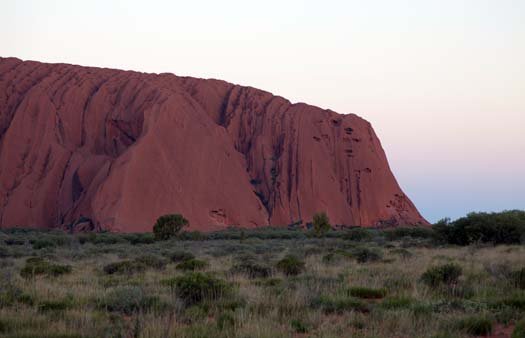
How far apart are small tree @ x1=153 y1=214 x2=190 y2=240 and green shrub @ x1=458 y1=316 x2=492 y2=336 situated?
31.4 meters

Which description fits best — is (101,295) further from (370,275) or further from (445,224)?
(445,224)

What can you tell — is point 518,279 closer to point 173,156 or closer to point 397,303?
point 397,303

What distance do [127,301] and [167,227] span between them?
29720 millimetres

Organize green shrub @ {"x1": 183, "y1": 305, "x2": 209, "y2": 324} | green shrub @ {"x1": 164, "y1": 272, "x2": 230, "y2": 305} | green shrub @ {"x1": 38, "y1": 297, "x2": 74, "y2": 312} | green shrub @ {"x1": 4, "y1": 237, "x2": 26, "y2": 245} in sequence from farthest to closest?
green shrub @ {"x1": 4, "y1": 237, "x2": 26, "y2": 245} < green shrub @ {"x1": 164, "y1": 272, "x2": 230, "y2": 305} < green shrub @ {"x1": 38, "y1": 297, "x2": 74, "y2": 312} < green shrub @ {"x1": 183, "y1": 305, "x2": 209, "y2": 324}

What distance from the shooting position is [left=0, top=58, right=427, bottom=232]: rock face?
187ft

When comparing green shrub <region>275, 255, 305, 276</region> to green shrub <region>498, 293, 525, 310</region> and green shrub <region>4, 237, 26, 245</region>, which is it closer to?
green shrub <region>498, 293, 525, 310</region>

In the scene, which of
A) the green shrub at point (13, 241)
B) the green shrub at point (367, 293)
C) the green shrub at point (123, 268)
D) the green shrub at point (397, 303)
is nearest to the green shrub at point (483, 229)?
the green shrub at point (123, 268)

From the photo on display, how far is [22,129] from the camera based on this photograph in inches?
2522

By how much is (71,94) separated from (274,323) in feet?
215

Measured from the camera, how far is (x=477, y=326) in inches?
305

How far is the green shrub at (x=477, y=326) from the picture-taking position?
7.75 meters

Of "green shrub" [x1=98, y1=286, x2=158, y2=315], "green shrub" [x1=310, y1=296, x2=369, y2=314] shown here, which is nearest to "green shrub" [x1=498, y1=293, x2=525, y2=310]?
"green shrub" [x1=310, y1=296, x2=369, y2=314]

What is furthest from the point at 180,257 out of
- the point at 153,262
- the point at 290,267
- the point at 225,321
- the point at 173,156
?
the point at 173,156

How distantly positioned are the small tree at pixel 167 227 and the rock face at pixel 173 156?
1333cm
